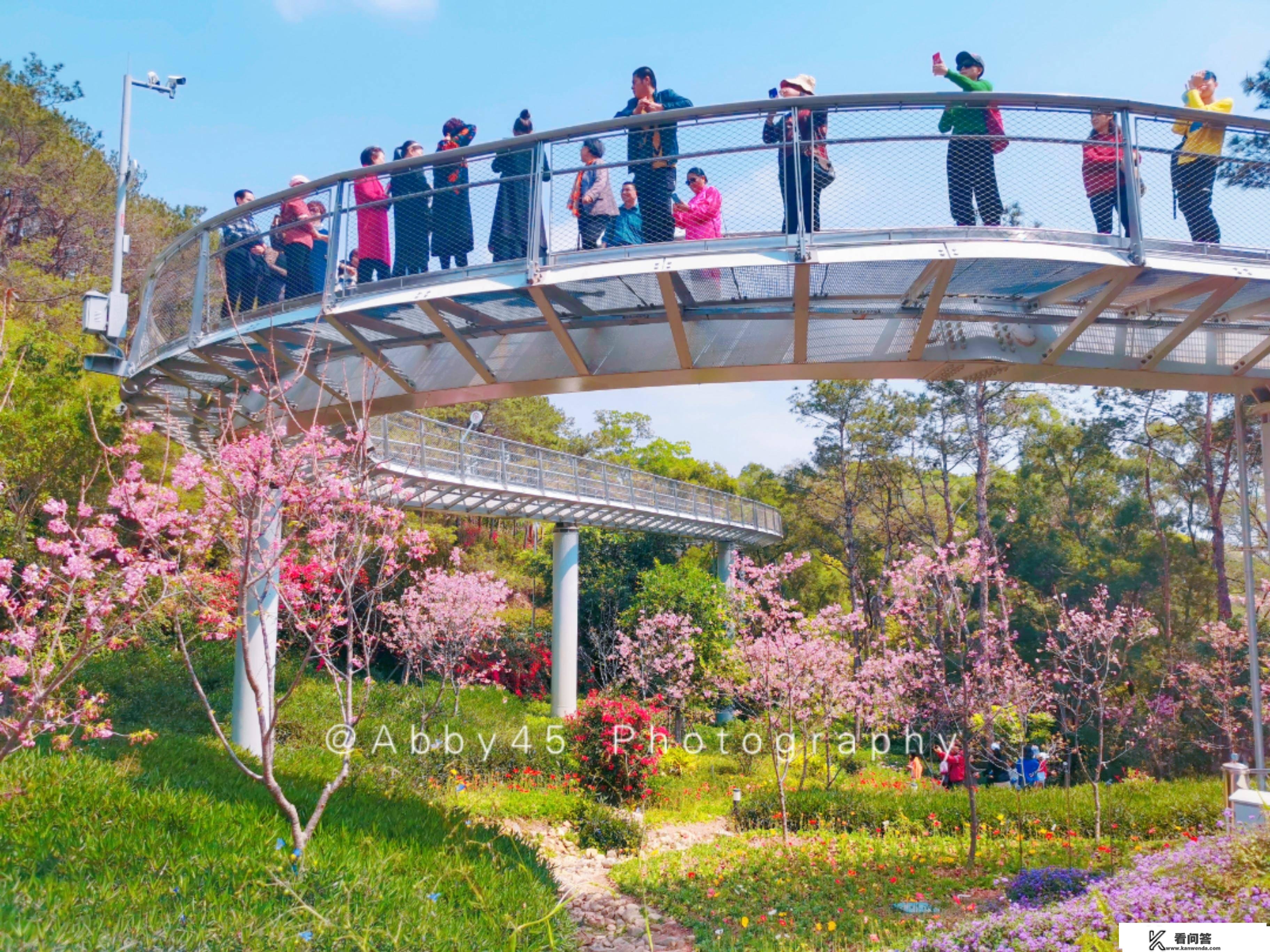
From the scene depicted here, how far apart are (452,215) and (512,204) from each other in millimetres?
539

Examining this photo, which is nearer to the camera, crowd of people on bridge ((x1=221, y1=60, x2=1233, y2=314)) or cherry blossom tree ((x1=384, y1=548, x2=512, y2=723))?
crowd of people on bridge ((x1=221, y1=60, x2=1233, y2=314))

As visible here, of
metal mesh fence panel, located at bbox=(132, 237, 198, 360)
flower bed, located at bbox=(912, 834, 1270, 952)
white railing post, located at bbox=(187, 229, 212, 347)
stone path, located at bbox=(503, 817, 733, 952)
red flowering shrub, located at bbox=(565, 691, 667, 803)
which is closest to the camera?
flower bed, located at bbox=(912, 834, 1270, 952)

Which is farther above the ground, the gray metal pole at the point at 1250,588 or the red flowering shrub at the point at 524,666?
the gray metal pole at the point at 1250,588

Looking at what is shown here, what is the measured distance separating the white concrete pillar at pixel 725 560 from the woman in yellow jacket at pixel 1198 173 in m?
21.2

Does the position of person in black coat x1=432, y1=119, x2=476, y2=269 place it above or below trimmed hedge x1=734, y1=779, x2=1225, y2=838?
above

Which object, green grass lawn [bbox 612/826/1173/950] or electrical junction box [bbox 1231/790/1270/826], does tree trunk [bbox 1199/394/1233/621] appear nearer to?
green grass lawn [bbox 612/826/1173/950]

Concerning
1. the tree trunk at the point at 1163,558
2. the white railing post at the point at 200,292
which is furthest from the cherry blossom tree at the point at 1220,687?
the white railing post at the point at 200,292

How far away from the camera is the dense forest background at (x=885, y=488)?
17.1 metres

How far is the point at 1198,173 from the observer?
6473 millimetres

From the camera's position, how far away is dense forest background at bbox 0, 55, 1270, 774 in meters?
17.1

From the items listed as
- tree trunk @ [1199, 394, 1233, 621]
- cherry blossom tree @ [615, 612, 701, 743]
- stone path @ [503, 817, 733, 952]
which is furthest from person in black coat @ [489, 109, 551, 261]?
tree trunk @ [1199, 394, 1233, 621]

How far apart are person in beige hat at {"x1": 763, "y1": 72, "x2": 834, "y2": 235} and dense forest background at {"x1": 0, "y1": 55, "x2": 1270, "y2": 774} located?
42.0ft

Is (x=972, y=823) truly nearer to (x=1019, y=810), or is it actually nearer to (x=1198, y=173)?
(x=1019, y=810)

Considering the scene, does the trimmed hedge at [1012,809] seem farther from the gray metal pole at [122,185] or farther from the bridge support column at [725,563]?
the bridge support column at [725,563]
